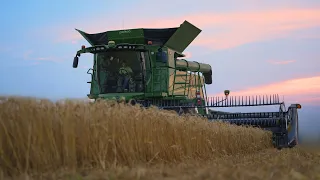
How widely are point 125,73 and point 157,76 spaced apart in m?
1.02

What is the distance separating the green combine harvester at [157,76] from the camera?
1409cm

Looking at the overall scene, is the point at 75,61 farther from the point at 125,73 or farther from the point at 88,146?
the point at 88,146

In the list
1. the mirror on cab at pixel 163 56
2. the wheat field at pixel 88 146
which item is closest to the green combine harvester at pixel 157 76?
the mirror on cab at pixel 163 56

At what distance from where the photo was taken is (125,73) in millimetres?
14133

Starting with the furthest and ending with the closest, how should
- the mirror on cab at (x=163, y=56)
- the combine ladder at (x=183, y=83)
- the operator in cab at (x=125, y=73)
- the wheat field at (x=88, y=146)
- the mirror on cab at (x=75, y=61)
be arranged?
1. the combine ladder at (x=183, y=83)
2. the mirror on cab at (x=75, y=61)
3. the operator in cab at (x=125, y=73)
4. the mirror on cab at (x=163, y=56)
5. the wheat field at (x=88, y=146)

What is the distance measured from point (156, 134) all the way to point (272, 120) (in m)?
9.62

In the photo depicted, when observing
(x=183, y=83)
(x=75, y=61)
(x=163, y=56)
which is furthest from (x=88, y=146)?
(x=183, y=83)

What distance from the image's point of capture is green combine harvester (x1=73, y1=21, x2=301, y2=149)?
46.2ft

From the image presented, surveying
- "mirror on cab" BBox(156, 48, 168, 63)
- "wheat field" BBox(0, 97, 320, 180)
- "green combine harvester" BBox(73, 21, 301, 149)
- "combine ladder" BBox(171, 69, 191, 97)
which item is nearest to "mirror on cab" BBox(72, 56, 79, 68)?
"green combine harvester" BBox(73, 21, 301, 149)

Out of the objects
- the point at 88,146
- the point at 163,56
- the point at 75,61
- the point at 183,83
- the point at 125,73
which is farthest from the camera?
the point at 183,83

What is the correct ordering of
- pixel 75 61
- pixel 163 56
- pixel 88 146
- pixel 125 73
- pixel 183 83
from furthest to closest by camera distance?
1. pixel 183 83
2. pixel 75 61
3. pixel 125 73
4. pixel 163 56
5. pixel 88 146

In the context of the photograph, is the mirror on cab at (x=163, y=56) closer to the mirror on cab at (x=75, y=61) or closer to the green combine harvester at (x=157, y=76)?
the green combine harvester at (x=157, y=76)

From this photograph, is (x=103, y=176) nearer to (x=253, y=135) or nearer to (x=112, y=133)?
(x=112, y=133)

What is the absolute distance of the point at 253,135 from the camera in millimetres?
13891
